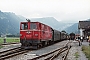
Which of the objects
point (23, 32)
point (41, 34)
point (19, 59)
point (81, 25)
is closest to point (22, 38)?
point (23, 32)

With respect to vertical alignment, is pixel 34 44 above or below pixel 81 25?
below

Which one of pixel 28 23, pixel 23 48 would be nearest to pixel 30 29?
pixel 28 23

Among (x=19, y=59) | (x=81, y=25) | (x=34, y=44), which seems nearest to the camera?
(x=19, y=59)

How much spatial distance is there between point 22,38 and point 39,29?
2.18m

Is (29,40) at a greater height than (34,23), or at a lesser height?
lesser

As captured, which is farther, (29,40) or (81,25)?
(81,25)

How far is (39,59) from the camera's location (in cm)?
1527

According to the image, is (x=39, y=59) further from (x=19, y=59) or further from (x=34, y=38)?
(x=34, y=38)

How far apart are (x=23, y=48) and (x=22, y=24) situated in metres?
2.75

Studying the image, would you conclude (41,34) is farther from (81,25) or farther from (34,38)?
(81,25)

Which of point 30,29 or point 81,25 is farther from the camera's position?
point 81,25

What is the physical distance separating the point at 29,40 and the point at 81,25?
59.7m

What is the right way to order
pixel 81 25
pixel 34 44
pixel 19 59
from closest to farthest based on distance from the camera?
pixel 19 59, pixel 34 44, pixel 81 25

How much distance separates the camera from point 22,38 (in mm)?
25109
